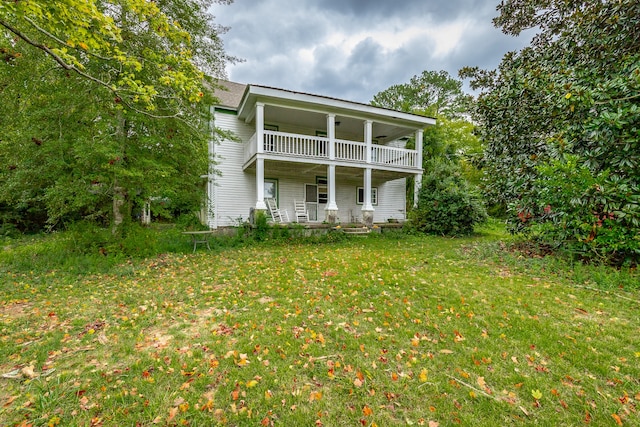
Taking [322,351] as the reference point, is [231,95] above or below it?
above

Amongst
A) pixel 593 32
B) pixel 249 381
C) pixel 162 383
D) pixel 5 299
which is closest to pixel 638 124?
pixel 593 32

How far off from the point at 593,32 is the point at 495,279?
604cm

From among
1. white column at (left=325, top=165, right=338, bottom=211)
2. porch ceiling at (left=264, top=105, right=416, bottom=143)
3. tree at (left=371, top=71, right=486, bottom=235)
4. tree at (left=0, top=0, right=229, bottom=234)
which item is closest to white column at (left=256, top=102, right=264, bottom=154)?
porch ceiling at (left=264, top=105, right=416, bottom=143)

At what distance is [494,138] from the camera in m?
8.32

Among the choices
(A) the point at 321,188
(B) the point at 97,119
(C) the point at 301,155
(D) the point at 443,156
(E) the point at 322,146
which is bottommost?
(A) the point at 321,188

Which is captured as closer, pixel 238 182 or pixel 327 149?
pixel 327 149

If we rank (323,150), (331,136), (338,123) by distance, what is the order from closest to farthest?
1. (331,136)
2. (323,150)
3. (338,123)

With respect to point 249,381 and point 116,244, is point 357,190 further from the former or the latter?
point 249,381

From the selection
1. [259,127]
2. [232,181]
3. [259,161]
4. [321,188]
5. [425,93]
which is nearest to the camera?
[259,127]

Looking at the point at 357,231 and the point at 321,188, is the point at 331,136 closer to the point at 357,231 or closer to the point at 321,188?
the point at 321,188

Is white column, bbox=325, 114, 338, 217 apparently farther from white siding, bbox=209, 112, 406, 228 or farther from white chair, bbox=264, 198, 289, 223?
white chair, bbox=264, 198, 289, 223

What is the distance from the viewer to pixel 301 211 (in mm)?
13188

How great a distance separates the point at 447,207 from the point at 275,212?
7324mm

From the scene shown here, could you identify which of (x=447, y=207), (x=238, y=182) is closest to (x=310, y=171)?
(x=238, y=182)
